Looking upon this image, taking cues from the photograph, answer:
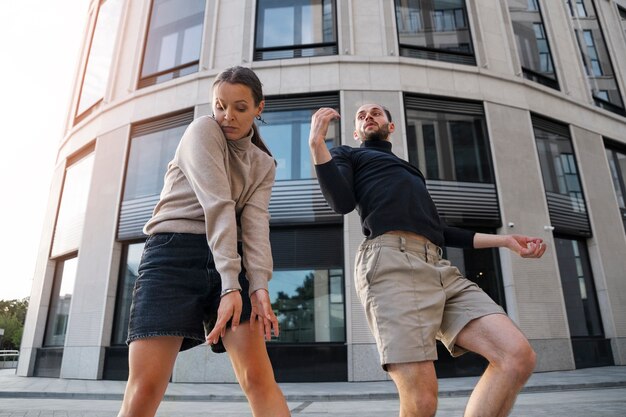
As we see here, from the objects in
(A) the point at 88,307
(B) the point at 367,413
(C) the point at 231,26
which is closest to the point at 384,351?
(B) the point at 367,413

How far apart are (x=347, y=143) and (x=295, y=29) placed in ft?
13.8

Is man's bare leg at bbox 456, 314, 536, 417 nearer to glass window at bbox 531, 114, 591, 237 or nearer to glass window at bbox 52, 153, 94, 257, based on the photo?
glass window at bbox 531, 114, 591, 237

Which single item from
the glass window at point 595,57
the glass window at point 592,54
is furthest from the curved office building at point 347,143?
the glass window at point 592,54

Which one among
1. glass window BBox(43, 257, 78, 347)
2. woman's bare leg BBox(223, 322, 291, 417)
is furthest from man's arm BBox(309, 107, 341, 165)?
glass window BBox(43, 257, 78, 347)

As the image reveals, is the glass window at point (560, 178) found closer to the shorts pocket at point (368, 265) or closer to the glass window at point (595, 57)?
the glass window at point (595, 57)

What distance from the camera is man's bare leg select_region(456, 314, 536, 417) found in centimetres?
186

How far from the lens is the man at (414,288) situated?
1.92m

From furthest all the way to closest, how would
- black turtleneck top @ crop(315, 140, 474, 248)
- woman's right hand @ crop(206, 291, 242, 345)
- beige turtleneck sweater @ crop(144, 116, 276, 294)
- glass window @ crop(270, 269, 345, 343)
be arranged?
glass window @ crop(270, 269, 345, 343)
black turtleneck top @ crop(315, 140, 474, 248)
beige turtleneck sweater @ crop(144, 116, 276, 294)
woman's right hand @ crop(206, 291, 242, 345)

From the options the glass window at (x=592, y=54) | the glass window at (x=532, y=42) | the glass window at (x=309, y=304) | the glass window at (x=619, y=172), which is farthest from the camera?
the glass window at (x=592, y=54)

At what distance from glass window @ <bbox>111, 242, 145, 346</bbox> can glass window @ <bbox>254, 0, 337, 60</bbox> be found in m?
6.31

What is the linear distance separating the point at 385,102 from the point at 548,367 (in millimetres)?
7410

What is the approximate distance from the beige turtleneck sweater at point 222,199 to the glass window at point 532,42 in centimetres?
1364

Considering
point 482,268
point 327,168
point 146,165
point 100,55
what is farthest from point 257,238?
point 100,55

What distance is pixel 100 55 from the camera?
14.9m
